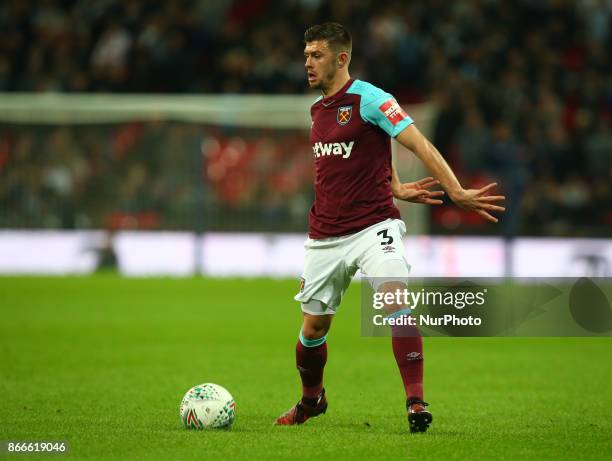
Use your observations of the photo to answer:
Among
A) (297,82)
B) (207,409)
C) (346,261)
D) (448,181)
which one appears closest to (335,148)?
(346,261)

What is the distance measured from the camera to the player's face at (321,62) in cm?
666

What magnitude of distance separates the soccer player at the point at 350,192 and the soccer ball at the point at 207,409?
686mm

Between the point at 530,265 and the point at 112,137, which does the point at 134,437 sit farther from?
the point at 112,137

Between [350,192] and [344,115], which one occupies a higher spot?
[344,115]

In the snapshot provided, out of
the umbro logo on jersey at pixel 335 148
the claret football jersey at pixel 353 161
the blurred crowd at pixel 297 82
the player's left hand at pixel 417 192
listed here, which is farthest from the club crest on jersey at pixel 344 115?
the blurred crowd at pixel 297 82

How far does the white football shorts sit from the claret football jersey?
0.19 ft

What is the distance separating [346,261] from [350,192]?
15.6 inches

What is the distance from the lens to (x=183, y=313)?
565 inches

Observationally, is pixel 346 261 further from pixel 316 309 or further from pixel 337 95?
pixel 337 95

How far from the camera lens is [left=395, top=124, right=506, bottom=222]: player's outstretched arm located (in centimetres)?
621

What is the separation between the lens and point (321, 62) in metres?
6.68

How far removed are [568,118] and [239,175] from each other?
242 inches

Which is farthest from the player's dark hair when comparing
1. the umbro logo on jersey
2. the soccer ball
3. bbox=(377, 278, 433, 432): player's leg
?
the soccer ball

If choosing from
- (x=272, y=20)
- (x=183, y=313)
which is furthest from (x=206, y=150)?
(x=183, y=313)
